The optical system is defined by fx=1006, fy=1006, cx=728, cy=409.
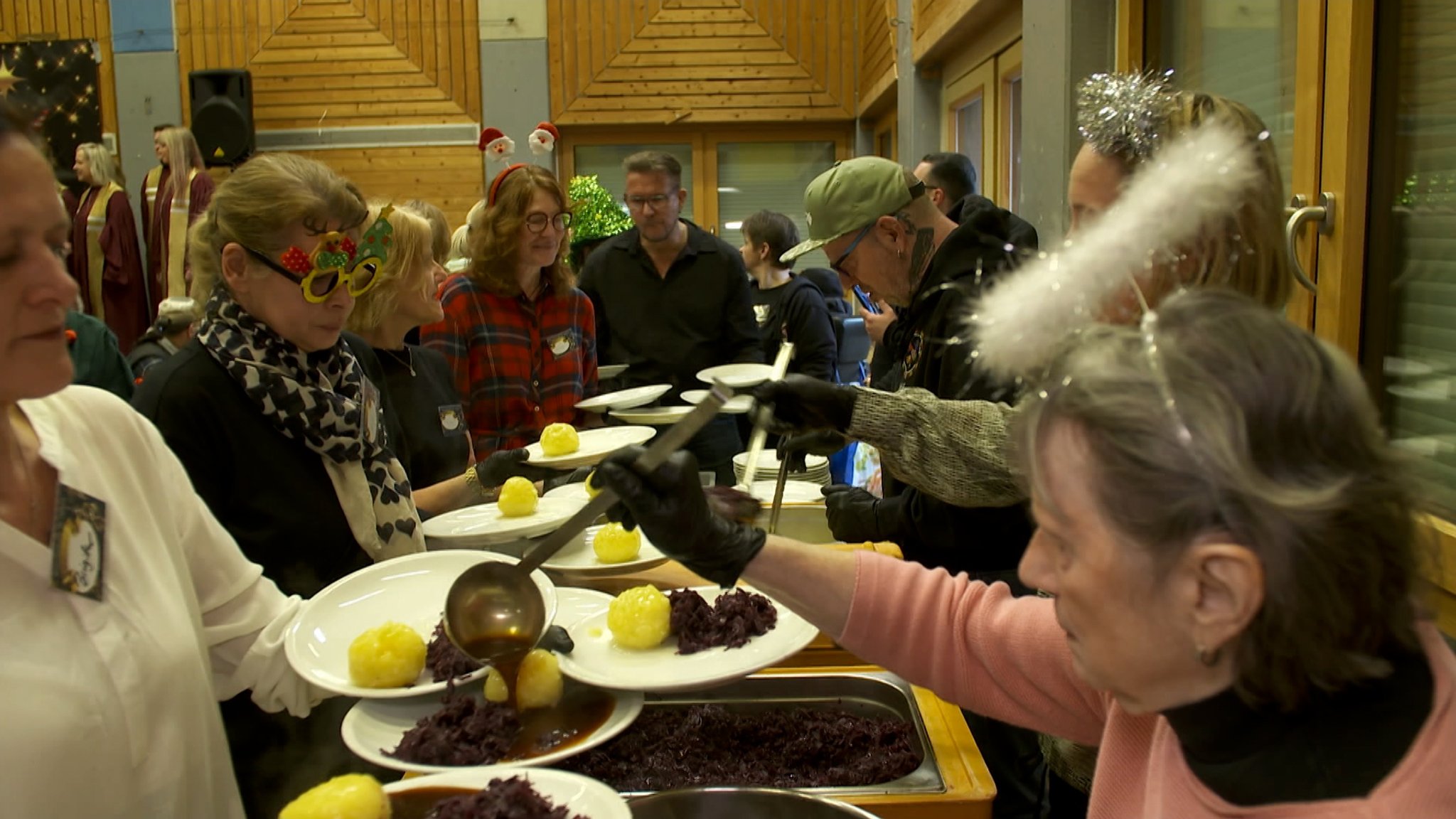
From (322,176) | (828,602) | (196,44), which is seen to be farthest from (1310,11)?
(196,44)

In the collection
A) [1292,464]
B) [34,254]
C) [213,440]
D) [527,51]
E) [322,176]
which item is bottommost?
[213,440]

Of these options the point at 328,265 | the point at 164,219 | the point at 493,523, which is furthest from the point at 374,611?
the point at 164,219

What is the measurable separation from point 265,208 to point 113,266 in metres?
8.25

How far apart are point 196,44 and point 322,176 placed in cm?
906

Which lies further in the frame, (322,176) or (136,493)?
(322,176)

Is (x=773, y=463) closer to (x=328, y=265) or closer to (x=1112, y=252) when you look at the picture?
(x=328, y=265)

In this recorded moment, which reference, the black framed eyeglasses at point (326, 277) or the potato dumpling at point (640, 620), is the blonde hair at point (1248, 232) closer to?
the potato dumpling at point (640, 620)

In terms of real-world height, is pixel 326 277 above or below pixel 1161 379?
above

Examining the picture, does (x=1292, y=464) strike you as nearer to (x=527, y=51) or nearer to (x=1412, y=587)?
(x=1412, y=587)

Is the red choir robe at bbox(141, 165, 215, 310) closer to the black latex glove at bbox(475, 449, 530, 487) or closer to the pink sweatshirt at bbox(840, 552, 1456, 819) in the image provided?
the black latex glove at bbox(475, 449, 530, 487)

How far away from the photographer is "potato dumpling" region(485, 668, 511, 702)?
54.1 inches

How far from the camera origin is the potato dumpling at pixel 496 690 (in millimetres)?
1373

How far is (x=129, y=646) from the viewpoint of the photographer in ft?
3.78

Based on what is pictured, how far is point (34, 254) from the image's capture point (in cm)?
101
